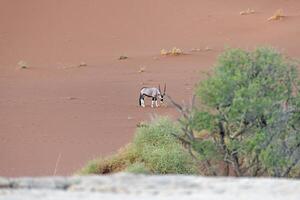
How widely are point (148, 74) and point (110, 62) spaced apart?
4.42 meters

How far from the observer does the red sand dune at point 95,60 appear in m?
21.6

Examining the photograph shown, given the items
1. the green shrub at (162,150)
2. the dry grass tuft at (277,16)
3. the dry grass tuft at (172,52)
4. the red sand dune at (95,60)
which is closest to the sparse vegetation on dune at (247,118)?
the green shrub at (162,150)

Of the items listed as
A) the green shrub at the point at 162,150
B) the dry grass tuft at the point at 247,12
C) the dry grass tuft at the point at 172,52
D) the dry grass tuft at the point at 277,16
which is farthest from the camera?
the dry grass tuft at the point at 247,12

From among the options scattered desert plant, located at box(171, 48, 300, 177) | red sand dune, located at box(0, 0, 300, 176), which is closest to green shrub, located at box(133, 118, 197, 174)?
scattered desert plant, located at box(171, 48, 300, 177)

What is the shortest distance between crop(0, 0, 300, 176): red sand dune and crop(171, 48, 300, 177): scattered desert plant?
17.9 ft

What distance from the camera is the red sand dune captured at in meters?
21.6

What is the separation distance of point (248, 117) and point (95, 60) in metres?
27.3

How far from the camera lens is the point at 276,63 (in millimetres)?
12852

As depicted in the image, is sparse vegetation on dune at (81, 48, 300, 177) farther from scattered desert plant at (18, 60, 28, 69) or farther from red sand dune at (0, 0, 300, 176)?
scattered desert plant at (18, 60, 28, 69)

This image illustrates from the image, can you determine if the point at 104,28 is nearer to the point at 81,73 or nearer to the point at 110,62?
the point at 110,62

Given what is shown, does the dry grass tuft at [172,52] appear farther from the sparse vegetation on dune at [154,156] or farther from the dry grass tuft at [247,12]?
the sparse vegetation on dune at [154,156]

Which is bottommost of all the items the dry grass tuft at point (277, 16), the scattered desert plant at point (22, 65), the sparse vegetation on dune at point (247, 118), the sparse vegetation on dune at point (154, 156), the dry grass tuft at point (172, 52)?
the sparse vegetation on dune at point (154, 156)

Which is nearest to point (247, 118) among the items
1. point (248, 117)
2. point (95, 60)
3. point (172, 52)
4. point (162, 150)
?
point (248, 117)

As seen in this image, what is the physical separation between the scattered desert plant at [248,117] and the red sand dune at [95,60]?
545 cm
